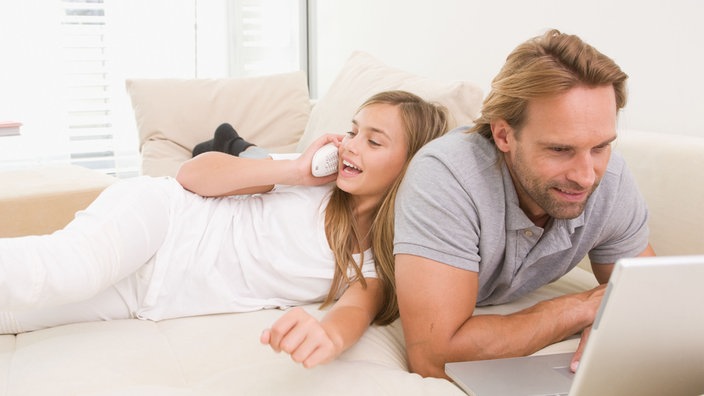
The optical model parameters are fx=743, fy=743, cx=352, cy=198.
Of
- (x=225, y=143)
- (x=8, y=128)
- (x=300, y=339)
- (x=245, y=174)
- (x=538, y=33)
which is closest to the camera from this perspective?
(x=300, y=339)

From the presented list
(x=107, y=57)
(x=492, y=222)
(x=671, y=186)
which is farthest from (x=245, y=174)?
(x=107, y=57)

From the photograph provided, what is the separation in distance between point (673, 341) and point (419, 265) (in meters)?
0.50

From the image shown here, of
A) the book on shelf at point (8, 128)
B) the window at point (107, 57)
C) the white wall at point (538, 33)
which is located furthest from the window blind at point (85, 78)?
the white wall at point (538, 33)

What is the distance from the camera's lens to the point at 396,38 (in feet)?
9.87

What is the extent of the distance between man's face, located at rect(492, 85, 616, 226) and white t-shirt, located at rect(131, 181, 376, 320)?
45 centimetres

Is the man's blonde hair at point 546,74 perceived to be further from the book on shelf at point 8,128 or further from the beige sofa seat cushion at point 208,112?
the book on shelf at point 8,128

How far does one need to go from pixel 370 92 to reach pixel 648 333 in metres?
1.57

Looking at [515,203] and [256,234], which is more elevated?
[515,203]

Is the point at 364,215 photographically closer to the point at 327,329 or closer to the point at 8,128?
the point at 327,329

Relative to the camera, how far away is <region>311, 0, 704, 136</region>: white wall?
5.80ft

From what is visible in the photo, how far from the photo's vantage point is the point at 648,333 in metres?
0.84

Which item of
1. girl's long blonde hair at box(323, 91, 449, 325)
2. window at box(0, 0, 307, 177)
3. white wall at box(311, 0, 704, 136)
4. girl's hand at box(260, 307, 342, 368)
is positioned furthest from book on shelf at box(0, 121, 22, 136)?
girl's hand at box(260, 307, 342, 368)

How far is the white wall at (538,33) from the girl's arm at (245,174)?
2.64 feet

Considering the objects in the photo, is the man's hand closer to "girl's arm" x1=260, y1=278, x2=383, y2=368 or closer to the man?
the man
